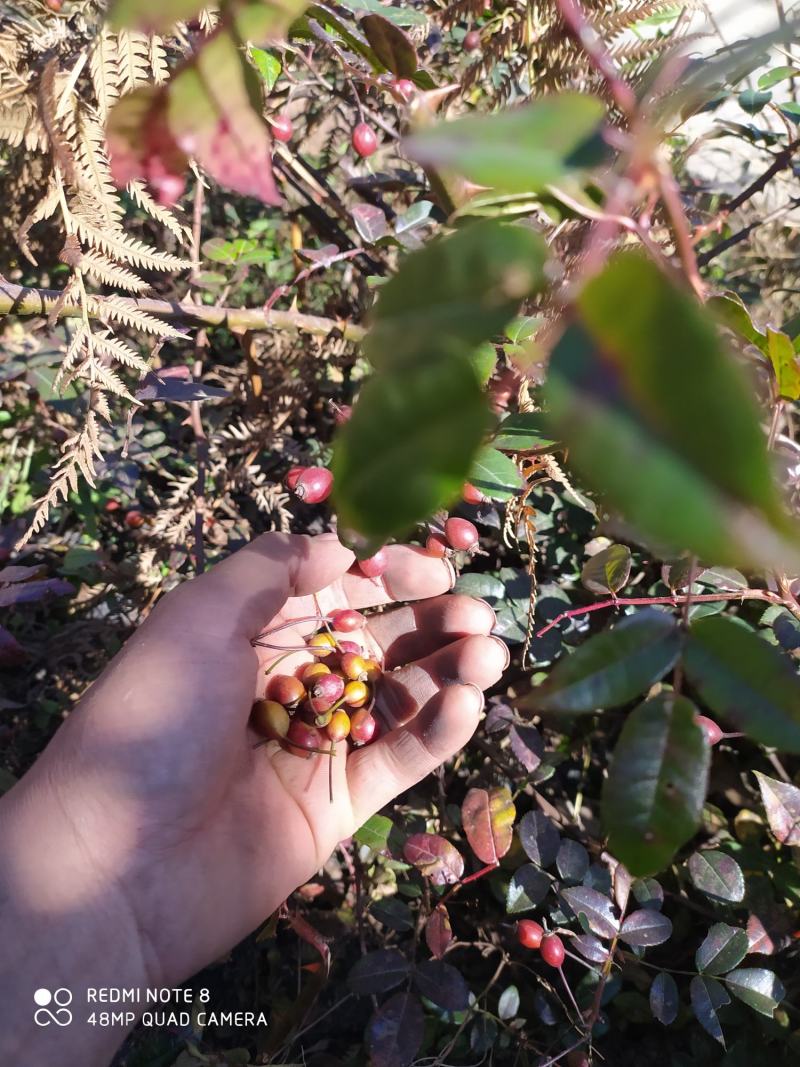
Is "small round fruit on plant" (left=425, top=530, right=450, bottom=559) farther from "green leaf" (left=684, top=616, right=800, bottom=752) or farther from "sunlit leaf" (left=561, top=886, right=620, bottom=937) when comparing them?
"green leaf" (left=684, top=616, right=800, bottom=752)

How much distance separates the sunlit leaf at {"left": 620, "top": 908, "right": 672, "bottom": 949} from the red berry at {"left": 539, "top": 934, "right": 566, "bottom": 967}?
0.12 meters

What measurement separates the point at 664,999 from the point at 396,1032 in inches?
17.1

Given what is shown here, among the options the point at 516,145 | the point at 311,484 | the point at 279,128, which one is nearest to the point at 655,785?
the point at 516,145

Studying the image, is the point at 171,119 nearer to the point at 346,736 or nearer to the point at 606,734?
the point at 346,736

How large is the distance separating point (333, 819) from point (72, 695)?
71cm

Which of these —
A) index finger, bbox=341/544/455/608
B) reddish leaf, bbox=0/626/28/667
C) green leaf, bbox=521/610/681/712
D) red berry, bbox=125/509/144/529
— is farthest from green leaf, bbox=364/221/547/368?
red berry, bbox=125/509/144/529

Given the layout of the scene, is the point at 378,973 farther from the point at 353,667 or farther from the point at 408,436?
the point at 408,436

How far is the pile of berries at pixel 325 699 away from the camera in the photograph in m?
1.30

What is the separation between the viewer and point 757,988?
1108mm

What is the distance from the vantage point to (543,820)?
1270mm

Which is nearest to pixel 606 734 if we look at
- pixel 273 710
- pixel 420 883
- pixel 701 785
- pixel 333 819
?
pixel 420 883

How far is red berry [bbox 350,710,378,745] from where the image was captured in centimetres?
137

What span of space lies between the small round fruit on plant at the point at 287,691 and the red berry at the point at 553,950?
592 mm

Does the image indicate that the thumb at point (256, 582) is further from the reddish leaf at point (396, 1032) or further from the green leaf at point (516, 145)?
the green leaf at point (516, 145)
